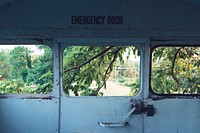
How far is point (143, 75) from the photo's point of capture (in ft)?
10.3

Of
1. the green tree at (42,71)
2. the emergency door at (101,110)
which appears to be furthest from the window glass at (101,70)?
the green tree at (42,71)

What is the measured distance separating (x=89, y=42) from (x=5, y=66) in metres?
1.10

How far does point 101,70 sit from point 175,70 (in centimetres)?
93

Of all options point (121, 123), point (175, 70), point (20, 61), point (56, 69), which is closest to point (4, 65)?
point (20, 61)

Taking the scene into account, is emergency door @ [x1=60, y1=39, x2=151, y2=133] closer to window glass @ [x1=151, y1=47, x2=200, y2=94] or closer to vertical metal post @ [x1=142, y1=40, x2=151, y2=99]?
vertical metal post @ [x1=142, y1=40, x2=151, y2=99]

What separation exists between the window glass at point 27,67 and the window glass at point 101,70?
9.0 inches

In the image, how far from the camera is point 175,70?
321 centimetres

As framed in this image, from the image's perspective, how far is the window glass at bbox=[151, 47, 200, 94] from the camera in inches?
125

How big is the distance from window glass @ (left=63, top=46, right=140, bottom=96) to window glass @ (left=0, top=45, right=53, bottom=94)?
0.23 metres

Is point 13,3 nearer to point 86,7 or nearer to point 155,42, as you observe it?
point 86,7

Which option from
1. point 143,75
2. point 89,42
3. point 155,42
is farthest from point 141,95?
point 89,42

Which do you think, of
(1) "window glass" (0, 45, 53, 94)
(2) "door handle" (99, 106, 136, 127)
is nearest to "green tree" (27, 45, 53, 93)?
(1) "window glass" (0, 45, 53, 94)

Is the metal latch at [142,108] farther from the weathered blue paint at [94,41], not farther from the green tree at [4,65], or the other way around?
the green tree at [4,65]

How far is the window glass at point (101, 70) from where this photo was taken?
3172mm
